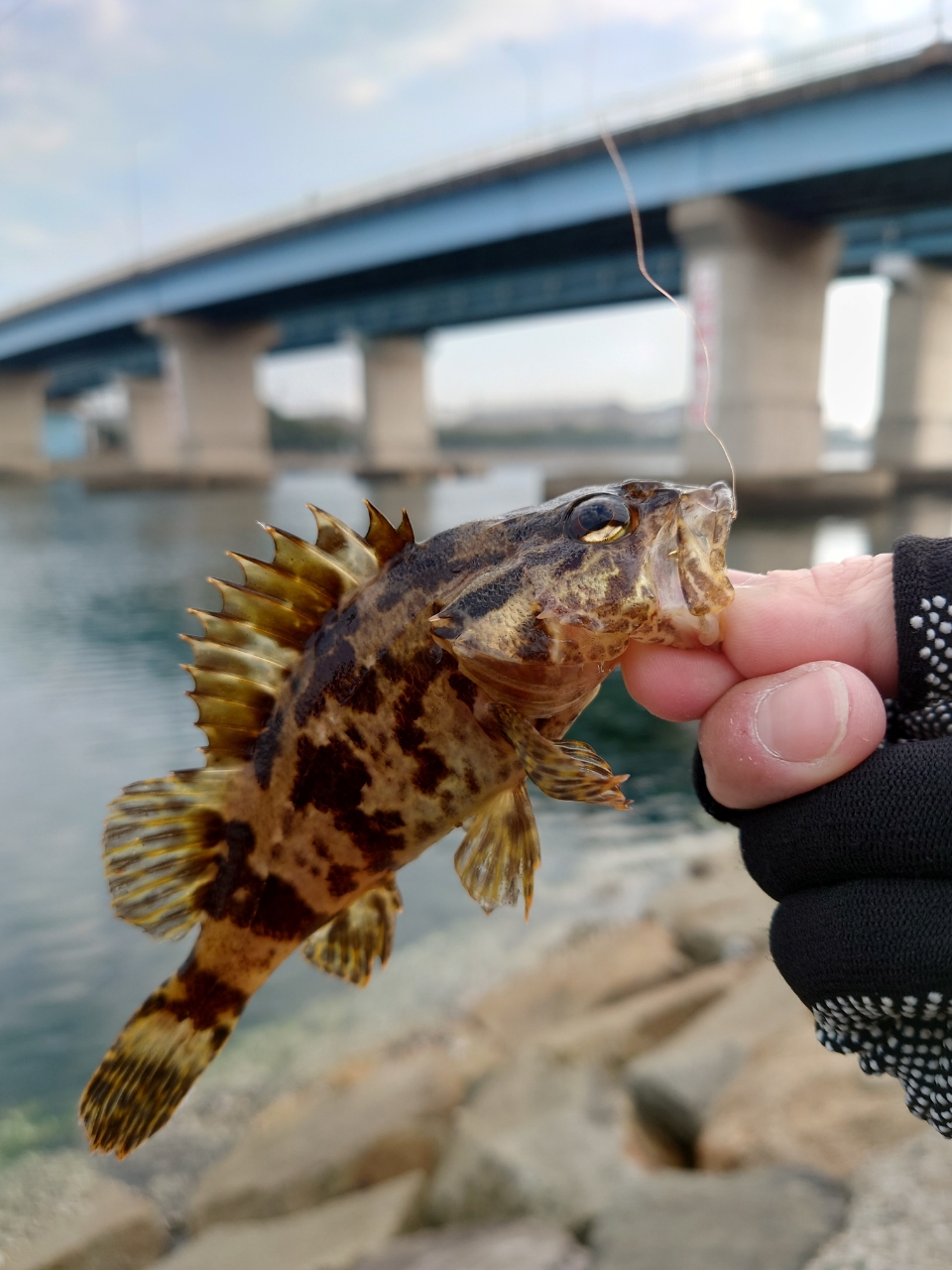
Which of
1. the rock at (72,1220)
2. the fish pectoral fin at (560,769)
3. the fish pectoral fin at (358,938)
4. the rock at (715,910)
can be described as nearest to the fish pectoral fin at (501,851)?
the fish pectoral fin at (560,769)

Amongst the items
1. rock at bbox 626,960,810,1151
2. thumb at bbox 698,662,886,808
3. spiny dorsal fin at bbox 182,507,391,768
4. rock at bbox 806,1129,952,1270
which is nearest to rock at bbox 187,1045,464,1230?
rock at bbox 626,960,810,1151

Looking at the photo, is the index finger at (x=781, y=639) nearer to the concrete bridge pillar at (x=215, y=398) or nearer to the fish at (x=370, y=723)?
the fish at (x=370, y=723)

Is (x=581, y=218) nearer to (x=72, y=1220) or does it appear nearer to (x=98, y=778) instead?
(x=98, y=778)

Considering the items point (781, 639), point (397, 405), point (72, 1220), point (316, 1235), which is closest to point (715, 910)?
point (316, 1235)

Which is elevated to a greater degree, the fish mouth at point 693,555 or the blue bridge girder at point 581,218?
the blue bridge girder at point 581,218

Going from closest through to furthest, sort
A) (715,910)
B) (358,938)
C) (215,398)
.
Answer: (358,938)
(715,910)
(215,398)

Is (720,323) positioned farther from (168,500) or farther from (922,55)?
(168,500)
